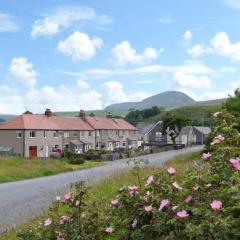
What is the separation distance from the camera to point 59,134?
91.4m

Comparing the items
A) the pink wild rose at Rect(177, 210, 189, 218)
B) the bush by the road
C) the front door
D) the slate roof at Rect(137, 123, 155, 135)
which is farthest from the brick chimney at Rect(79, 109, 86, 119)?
the pink wild rose at Rect(177, 210, 189, 218)

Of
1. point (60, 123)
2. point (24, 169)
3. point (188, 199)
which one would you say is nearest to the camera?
point (188, 199)

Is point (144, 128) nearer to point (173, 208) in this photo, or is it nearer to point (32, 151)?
point (32, 151)

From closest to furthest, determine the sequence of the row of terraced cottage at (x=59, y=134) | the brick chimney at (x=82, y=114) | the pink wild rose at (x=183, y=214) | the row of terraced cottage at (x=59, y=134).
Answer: the pink wild rose at (x=183, y=214), the row of terraced cottage at (x=59, y=134), the row of terraced cottage at (x=59, y=134), the brick chimney at (x=82, y=114)

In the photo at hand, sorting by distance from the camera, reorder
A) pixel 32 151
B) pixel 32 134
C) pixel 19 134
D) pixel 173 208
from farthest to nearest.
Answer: pixel 32 151 → pixel 32 134 → pixel 19 134 → pixel 173 208

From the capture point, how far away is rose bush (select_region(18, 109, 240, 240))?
4.03 meters

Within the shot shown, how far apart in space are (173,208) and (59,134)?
87781 millimetres

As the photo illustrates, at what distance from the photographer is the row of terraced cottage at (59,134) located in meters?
83.0

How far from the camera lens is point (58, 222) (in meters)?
5.61

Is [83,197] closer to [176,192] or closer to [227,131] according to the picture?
[176,192]

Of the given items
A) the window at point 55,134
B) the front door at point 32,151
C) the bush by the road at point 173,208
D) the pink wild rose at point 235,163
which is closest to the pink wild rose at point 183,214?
the bush by the road at point 173,208

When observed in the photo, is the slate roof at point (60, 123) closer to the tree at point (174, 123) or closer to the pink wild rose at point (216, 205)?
the tree at point (174, 123)

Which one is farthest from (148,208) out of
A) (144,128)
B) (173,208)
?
(144,128)

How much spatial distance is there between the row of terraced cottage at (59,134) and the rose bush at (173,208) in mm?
75571
